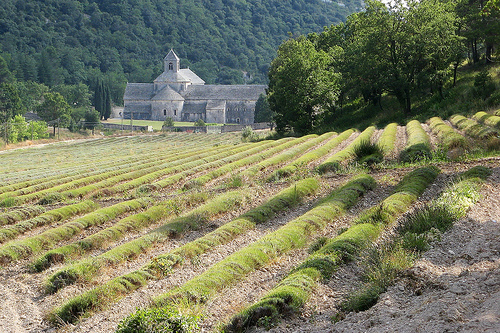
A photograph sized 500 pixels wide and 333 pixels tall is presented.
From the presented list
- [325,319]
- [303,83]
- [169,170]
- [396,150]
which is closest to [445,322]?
[325,319]

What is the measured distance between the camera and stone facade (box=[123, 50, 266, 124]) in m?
156

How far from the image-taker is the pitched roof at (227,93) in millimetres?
157125

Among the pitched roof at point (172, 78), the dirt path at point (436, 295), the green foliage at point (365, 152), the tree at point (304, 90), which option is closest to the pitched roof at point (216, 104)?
the pitched roof at point (172, 78)

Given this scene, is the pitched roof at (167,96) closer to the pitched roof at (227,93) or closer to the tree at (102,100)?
the pitched roof at (227,93)

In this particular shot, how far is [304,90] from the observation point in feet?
192

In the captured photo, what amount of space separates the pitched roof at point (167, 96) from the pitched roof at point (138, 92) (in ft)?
13.4

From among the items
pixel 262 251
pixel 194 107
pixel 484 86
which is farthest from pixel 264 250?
pixel 194 107

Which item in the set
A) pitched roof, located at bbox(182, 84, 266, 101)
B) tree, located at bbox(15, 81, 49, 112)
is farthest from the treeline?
tree, located at bbox(15, 81, 49, 112)

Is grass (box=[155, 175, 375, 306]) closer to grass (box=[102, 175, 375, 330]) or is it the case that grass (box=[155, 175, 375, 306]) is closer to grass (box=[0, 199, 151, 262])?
grass (box=[102, 175, 375, 330])

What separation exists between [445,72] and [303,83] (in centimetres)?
1416

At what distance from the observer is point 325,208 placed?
1712 centimetres

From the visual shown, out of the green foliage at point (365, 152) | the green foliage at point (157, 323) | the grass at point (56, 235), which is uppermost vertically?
the green foliage at point (365, 152)

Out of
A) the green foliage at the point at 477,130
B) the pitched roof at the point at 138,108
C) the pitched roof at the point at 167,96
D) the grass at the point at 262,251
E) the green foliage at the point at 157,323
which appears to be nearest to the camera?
the green foliage at the point at 157,323

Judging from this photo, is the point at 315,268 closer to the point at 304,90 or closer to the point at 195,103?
the point at 304,90
